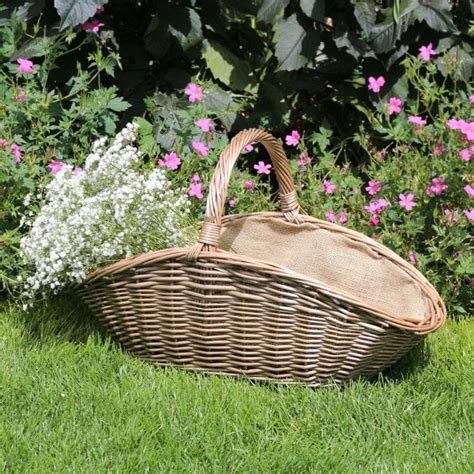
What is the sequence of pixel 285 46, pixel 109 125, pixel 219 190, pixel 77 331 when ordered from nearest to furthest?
pixel 219 190 → pixel 77 331 → pixel 109 125 → pixel 285 46

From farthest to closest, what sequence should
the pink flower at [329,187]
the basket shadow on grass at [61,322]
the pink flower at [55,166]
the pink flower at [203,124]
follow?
the pink flower at [329,187], the pink flower at [203,124], the pink flower at [55,166], the basket shadow on grass at [61,322]

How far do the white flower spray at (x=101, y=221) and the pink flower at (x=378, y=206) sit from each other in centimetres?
75

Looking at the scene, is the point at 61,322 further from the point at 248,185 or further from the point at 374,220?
the point at 374,220

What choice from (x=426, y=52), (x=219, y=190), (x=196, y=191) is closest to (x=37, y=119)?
(x=196, y=191)

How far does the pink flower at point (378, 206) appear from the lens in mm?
3041

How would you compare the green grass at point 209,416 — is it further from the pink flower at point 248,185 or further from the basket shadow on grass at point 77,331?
the pink flower at point 248,185

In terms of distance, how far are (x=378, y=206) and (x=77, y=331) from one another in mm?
1153

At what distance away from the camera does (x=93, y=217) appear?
96.9 inches

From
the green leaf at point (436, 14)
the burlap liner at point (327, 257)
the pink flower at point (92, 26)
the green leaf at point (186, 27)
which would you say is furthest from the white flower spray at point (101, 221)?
the green leaf at point (436, 14)

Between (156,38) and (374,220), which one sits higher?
(156,38)

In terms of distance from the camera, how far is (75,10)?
277 cm

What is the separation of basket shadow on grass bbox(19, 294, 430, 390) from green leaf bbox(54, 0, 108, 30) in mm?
911

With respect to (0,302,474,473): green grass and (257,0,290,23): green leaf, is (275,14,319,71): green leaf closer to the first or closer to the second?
(257,0,290,23): green leaf

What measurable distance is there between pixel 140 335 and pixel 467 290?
3.93ft
